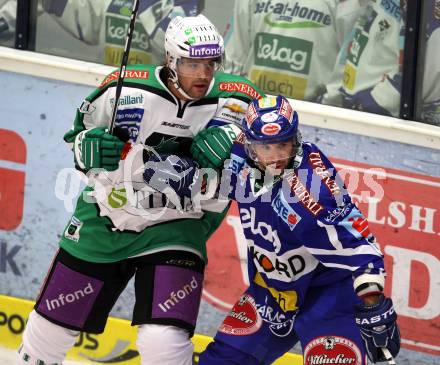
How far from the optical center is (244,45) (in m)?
5.32

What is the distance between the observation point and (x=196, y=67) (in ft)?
13.7

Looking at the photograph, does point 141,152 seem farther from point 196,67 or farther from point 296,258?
point 296,258

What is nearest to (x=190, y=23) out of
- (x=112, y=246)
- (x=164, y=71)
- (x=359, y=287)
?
(x=164, y=71)

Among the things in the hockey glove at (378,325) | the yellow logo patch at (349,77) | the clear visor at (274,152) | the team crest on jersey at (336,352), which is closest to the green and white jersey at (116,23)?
the yellow logo patch at (349,77)

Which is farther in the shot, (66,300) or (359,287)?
(66,300)

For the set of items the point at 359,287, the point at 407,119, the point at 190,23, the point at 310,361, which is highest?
the point at 190,23

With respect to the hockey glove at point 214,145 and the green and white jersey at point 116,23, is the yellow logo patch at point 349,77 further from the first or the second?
the hockey glove at point 214,145

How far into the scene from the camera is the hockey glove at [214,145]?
13.6 feet

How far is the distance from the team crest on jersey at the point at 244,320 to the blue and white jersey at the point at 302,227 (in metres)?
0.10

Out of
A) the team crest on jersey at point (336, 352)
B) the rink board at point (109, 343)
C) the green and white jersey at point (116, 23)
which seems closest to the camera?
the team crest on jersey at point (336, 352)

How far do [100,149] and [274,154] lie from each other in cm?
61

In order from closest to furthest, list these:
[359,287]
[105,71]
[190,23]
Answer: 1. [359,287]
2. [190,23]
3. [105,71]

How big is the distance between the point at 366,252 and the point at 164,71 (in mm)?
983

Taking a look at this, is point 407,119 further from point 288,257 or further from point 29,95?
point 29,95
